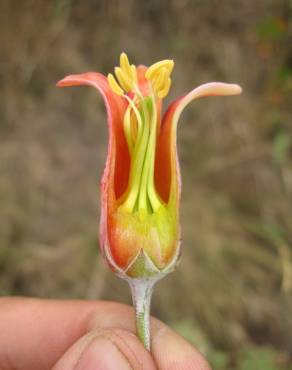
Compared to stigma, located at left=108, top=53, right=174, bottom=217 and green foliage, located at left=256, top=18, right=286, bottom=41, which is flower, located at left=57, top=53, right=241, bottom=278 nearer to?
stigma, located at left=108, top=53, right=174, bottom=217

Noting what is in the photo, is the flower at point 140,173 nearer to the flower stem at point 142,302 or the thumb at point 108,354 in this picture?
the flower stem at point 142,302

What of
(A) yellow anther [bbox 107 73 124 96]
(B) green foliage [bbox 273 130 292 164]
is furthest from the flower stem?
(B) green foliage [bbox 273 130 292 164]

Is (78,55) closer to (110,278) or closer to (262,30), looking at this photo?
(262,30)

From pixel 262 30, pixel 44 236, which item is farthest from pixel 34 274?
pixel 262 30

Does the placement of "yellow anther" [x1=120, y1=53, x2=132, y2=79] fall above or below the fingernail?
→ above

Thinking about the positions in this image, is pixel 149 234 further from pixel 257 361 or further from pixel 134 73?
pixel 257 361

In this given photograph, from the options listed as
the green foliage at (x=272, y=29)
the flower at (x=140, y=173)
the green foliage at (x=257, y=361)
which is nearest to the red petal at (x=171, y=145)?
the flower at (x=140, y=173)
